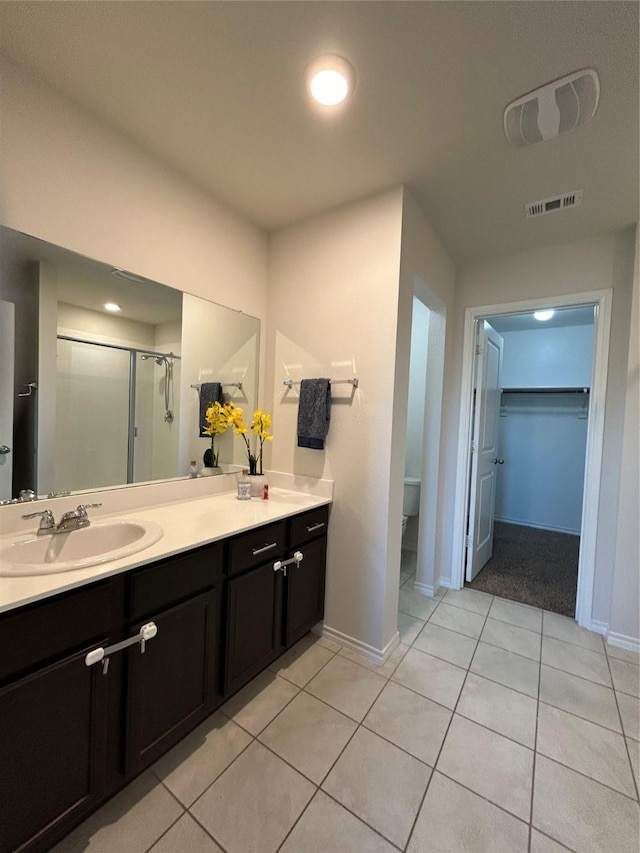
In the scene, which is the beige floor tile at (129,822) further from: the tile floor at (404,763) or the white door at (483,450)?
the white door at (483,450)

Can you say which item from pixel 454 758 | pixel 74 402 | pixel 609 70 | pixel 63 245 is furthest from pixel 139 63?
pixel 454 758

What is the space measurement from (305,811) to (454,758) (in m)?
0.61

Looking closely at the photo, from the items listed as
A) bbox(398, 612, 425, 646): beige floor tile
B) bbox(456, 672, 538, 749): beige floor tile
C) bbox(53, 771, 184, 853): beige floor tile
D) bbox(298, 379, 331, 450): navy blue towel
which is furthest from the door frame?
bbox(53, 771, 184, 853): beige floor tile

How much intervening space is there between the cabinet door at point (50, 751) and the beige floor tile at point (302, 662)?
873mm

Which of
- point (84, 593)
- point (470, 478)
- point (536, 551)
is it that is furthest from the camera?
point (536, 551)

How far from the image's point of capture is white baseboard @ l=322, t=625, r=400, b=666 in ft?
5.95

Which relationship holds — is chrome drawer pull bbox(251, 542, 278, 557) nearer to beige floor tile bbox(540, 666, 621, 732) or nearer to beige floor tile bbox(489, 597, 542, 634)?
beige floor tile bbox(540, 666, 621, 732)

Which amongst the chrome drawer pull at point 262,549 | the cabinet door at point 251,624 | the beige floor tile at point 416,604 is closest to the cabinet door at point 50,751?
the cabinet door at point 251,624

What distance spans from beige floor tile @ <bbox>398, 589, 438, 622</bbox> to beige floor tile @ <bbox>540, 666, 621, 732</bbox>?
0.69 m

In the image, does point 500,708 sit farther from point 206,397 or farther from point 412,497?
point 206,397

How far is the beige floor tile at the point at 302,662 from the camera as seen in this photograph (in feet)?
5.61

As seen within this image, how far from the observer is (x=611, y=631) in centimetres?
206

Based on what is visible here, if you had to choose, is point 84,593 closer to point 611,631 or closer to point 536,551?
point 611,631

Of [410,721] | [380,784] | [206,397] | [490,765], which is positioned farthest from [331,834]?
[206,397]
